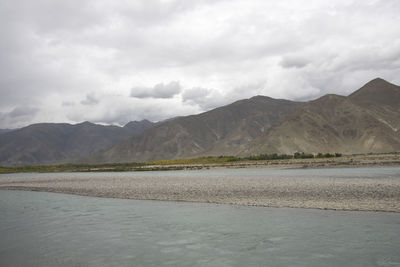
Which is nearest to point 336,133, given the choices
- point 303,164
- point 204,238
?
point 303,164

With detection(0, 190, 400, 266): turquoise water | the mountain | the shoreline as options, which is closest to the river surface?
detection(0, 190, 400, 266): turquoise water

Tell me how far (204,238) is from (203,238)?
1.8 inches

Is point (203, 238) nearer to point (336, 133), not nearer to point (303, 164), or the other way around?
point (303, 164)

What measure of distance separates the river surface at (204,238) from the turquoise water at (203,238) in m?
0.03

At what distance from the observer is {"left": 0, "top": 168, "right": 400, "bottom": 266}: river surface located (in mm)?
12672

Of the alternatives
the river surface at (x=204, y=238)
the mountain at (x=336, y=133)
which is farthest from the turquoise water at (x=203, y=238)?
the mountain at (x=336, y=133)

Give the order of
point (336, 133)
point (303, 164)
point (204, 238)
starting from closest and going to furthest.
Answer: point (204, 238), point (303, 164), point (336, 133)

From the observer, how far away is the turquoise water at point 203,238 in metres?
12.7

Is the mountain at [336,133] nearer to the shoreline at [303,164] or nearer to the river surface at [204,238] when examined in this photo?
the shoreline at [303,164]

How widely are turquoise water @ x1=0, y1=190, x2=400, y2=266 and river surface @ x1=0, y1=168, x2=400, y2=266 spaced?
35 millimetres

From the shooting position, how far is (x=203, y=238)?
15.8 metres

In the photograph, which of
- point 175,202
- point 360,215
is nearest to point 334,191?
point 360,215

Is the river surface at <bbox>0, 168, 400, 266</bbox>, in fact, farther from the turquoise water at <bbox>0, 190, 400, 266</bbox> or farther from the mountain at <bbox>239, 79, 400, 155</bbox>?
the mountain at <bbox>239, 79, 400, 155</bbox>

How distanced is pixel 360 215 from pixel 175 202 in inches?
546
